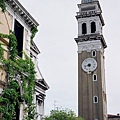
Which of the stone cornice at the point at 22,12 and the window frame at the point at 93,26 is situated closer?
the stone cornice at the point at 22,12

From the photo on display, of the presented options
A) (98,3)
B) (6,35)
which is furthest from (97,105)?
(6,35)

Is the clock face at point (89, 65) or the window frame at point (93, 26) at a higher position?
the window frame at point (93, 26)

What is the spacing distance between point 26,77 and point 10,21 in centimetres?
368

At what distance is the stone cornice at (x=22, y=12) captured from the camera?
20.1 metres

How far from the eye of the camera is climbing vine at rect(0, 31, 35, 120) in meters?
17.7

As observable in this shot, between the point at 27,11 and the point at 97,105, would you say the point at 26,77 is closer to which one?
the point at 27,11

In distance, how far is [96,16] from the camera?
62000 mm

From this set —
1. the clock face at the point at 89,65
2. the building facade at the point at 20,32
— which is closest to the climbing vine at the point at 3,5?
the building facade at the point at 20,32

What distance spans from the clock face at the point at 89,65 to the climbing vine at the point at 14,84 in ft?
126

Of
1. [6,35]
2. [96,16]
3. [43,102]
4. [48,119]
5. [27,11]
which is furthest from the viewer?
[96,16]

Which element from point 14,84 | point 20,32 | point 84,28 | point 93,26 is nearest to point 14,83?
A: point 14,84

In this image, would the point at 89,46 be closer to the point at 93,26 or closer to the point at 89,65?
the point at 89,65

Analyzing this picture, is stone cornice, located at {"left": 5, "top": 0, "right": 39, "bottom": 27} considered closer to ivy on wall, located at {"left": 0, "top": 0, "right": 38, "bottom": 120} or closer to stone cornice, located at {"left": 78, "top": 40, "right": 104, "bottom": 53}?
ivy on wall, located at {"left": 0, "top": 0, "right": 38, "bottom": 120}

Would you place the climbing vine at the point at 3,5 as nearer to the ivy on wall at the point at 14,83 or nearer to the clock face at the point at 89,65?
the ivy on wall at the point at 14,83
